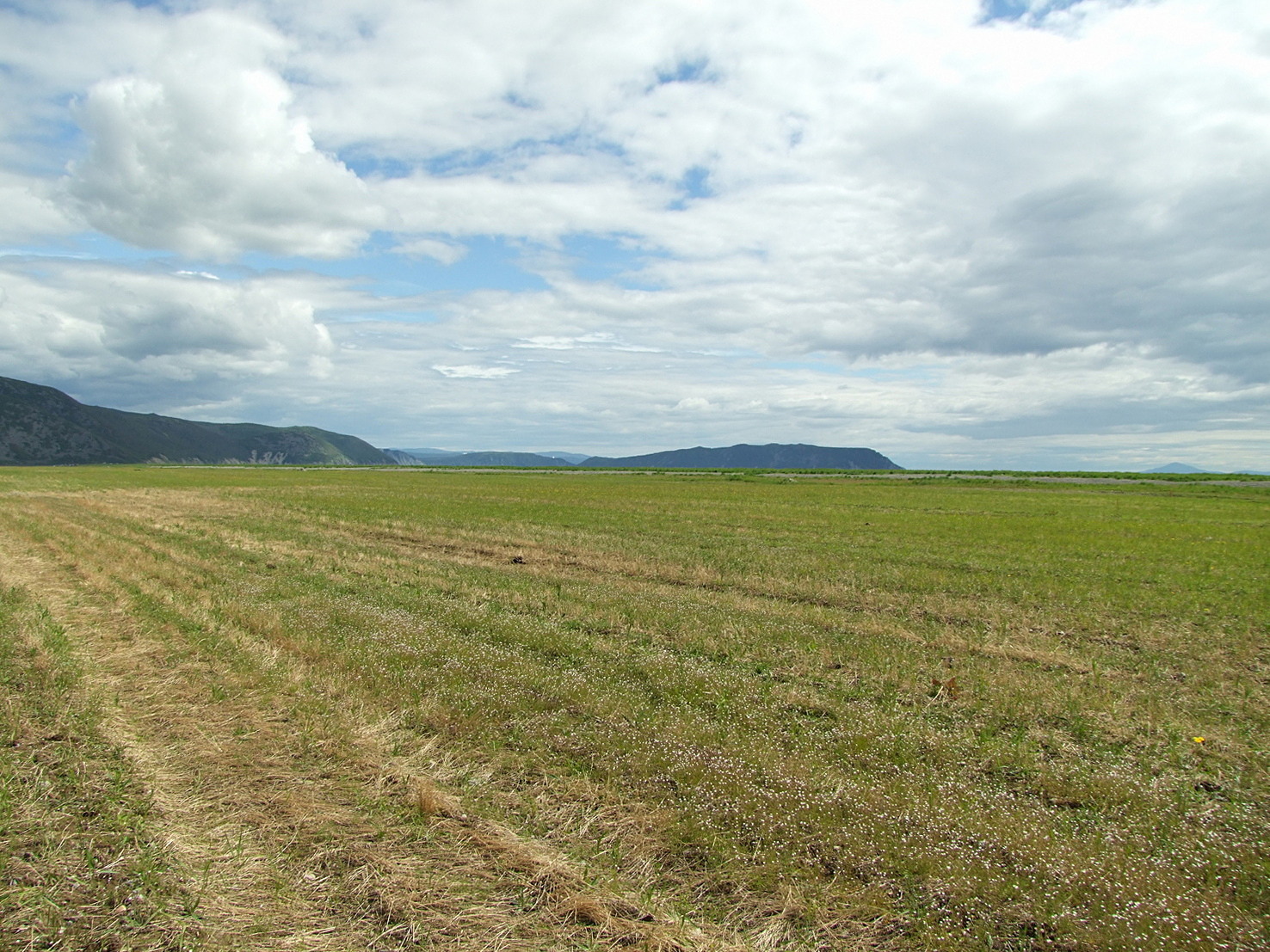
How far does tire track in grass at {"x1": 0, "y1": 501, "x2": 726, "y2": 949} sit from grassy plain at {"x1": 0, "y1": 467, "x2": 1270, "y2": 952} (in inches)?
1.3

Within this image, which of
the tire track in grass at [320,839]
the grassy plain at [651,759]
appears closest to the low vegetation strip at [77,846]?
the grassy plain at [651,759]

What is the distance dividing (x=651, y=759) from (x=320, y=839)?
134 inches

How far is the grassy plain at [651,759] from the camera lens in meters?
5.05

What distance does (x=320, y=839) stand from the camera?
19.0ft

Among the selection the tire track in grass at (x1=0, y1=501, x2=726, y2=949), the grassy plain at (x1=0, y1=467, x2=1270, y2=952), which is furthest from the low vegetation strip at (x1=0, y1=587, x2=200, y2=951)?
the tire track in grass at (x1=0, y1=501, x2=726, y2=949)

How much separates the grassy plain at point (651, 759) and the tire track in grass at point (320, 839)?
0.03 metres

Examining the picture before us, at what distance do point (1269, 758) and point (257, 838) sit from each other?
11.2 meters

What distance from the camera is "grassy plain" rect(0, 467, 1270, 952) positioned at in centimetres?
505

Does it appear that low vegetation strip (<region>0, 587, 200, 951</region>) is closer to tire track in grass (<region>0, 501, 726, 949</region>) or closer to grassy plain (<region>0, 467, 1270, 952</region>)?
grassy plain (<region>0, 467, 1270, 952</region>)

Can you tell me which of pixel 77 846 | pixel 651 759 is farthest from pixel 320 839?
pixel 651 759

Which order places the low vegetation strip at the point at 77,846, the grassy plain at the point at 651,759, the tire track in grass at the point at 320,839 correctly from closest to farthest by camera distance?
1. the low vegetation strip at the point at 77,846
2. the tire track in grass at the point at 320,839
3. the grassy plain at the point at 651,759

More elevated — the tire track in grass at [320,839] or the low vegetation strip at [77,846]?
the low vegetation strip at [77,846]

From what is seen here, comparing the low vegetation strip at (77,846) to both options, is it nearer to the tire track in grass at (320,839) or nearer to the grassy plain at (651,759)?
the grassy plain at (651,759)

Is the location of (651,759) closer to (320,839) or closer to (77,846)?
(320,839)
